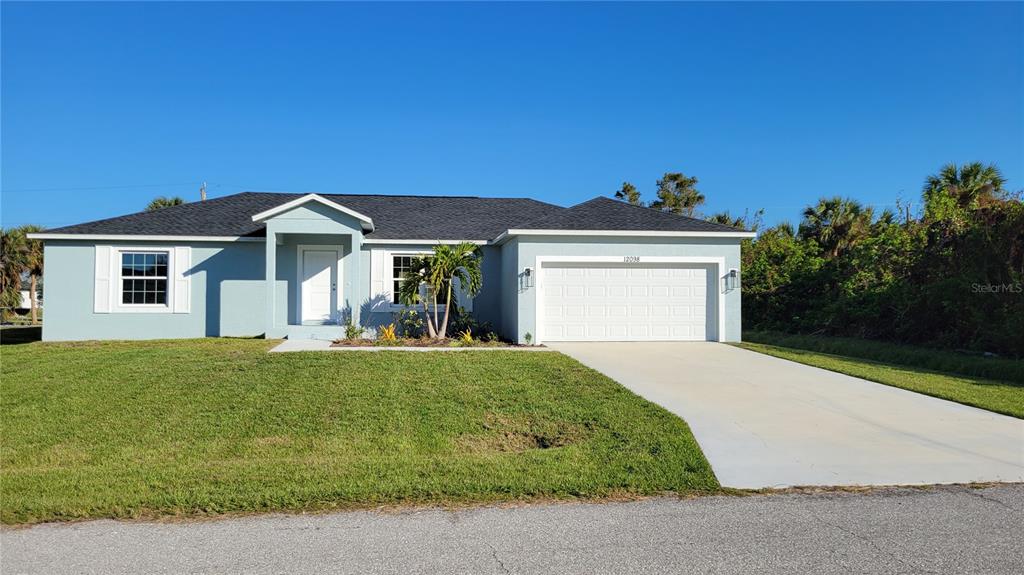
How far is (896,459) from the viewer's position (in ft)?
19.2

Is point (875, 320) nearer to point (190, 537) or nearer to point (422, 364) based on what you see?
A: point (422, 364)

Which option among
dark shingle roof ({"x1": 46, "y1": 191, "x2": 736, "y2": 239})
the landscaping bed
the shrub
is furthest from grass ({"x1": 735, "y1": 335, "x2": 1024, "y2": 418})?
the shrub

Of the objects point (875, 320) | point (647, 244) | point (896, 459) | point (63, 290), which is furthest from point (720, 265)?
point (63, 290)

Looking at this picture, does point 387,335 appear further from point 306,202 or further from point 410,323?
point 306,202

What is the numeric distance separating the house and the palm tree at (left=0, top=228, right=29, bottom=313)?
2331 centimetres

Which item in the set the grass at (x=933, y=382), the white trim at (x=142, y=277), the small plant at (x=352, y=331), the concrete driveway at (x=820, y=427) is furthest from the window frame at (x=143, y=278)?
the grass at (x=933, y=382)

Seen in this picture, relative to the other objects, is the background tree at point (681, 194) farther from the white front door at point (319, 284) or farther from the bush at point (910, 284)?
the white front door at point (319, 284)

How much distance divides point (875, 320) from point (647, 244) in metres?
7.29

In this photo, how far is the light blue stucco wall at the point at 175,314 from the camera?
15.4 meters

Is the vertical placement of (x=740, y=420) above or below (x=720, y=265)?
below

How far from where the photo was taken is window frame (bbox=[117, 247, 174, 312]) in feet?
51.1

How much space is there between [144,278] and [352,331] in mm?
6055

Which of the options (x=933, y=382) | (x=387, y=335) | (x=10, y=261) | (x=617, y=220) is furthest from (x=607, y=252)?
(x=10, y=261)

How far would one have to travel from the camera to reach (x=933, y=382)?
9945 mm
